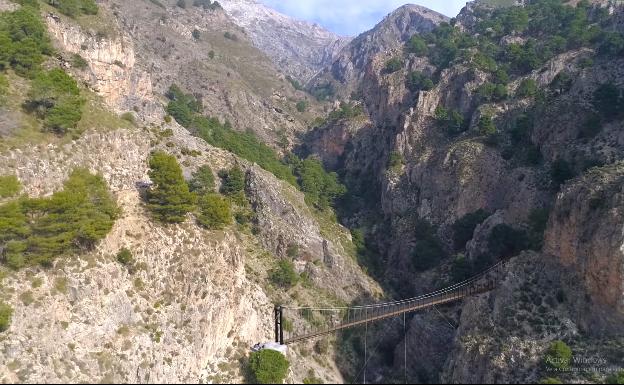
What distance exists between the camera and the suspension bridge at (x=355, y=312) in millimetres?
44344

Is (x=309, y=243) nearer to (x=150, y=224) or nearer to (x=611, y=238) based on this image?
(x=150, y=224)

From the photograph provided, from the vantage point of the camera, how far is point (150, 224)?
42.5 m

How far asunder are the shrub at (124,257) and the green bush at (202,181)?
1445 cm

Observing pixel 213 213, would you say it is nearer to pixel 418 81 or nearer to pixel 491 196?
pixel 491 196

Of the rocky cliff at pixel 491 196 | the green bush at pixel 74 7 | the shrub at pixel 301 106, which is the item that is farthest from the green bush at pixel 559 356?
the shrub at pixel 301 106

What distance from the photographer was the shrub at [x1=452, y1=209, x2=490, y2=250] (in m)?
61.1

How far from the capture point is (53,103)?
140 ft

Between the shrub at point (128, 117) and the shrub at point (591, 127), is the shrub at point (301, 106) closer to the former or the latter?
the shrub at point (128, 117)

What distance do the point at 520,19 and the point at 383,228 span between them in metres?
55.4

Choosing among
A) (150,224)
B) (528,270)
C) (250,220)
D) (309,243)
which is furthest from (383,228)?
(150,224)

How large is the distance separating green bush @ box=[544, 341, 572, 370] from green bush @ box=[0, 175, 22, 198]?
41.6 m

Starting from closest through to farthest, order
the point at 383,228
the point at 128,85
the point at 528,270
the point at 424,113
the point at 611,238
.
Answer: the point at 611,238, the point at 528,270, the point at 128,85, the point at 383,228, the point at 424,113

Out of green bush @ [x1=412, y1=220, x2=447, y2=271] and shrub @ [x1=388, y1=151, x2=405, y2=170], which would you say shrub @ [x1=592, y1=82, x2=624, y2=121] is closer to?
green bush @ [x1=412, y1=220, x2=447, y2=271]

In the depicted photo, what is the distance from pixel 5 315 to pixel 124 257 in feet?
32.1
